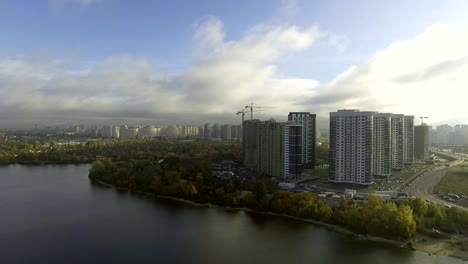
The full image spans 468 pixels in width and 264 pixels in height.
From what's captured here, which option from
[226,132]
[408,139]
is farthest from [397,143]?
[226,132]

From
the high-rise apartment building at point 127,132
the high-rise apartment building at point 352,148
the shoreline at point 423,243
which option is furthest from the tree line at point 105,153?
the high-rise apartment building at point 127,132

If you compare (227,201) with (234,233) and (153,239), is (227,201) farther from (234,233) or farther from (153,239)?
(153,239)

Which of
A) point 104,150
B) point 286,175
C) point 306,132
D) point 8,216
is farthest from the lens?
point 104,150

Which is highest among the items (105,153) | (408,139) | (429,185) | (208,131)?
(208,131)

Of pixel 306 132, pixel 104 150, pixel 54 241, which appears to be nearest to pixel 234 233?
pixel 54 241

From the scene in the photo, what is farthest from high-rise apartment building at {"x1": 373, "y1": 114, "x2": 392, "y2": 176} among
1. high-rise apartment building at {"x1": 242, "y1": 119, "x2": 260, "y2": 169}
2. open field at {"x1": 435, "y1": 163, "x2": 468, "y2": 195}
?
high-rise apartment building at {"x1": 242, "y1": 119, "x2": 260, "y2": 169}

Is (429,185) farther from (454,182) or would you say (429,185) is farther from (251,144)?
(251,144)
